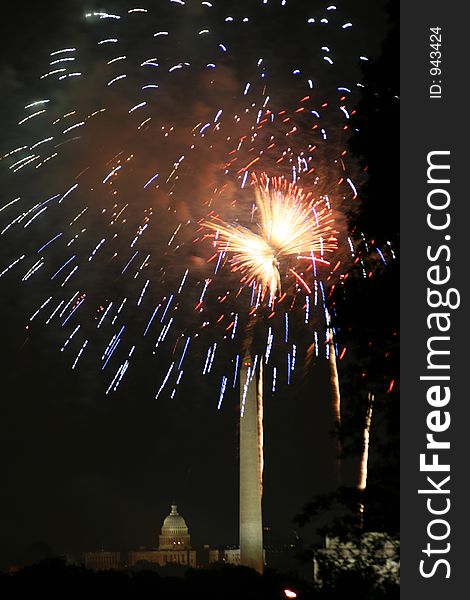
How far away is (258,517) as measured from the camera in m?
75.9

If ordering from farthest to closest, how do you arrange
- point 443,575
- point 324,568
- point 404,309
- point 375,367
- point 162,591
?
point 162,591 → point 375,367 → point 324,568 → point 404,309 → point 443,575

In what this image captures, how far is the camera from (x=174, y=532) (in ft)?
584

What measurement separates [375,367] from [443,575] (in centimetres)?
493

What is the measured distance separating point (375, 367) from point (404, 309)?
3.17 meters

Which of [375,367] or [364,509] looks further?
[375,367]

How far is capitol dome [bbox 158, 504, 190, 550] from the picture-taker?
178 m

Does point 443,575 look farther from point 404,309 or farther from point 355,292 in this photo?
point 355,292

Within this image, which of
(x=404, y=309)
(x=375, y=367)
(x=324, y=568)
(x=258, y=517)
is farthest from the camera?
(x=258, y=517)

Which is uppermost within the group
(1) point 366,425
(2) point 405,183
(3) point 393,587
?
(2) point 405,183

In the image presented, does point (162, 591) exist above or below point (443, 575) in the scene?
below

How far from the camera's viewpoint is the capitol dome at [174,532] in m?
178

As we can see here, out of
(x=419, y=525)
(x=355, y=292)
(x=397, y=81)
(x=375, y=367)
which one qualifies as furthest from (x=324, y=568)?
(x=397, y=81)

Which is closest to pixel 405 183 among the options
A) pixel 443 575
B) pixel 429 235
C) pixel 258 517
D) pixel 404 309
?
pixel 429 235

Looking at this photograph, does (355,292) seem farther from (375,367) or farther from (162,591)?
(162,591)
